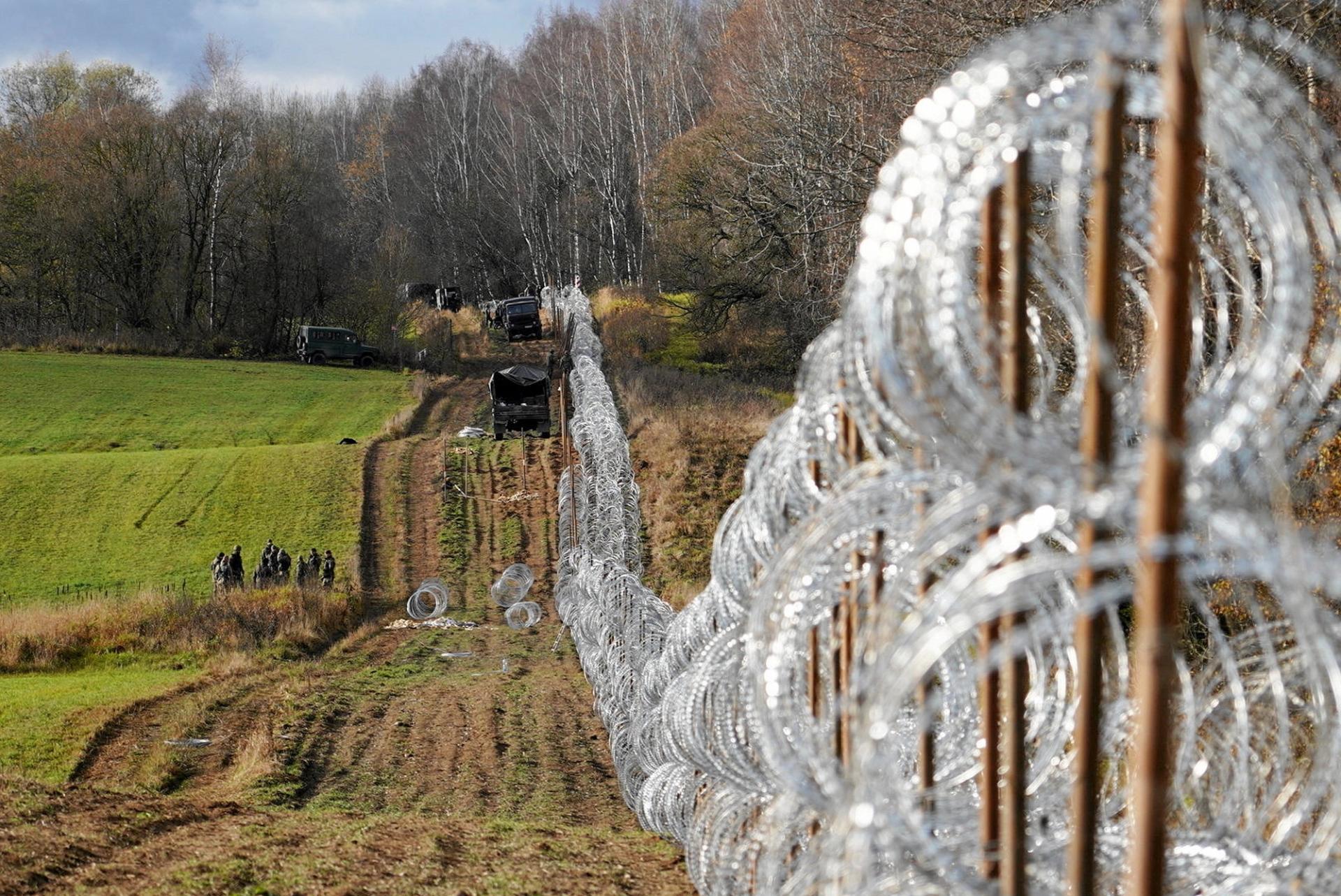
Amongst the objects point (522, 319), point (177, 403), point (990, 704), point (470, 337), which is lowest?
point (990, 704)

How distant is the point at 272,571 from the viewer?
79.3 ft

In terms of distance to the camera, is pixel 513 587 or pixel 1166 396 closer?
pixel 1166 396

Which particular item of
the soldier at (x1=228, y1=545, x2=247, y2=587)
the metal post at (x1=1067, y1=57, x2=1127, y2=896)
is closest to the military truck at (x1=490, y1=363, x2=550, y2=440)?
the soldier at (x1=228, y1=545, x2=247, y2=587)

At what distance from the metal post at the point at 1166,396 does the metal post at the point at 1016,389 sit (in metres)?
0.47

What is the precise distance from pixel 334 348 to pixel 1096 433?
2196 inches

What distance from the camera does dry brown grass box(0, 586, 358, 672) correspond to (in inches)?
806

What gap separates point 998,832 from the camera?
134 inches

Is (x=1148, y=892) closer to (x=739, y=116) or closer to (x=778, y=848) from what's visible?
(x=778, y=848)

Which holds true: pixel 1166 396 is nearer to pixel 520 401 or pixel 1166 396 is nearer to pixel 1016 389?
pixel 1016 389

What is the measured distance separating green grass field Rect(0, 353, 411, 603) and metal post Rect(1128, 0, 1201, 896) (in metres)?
25.6

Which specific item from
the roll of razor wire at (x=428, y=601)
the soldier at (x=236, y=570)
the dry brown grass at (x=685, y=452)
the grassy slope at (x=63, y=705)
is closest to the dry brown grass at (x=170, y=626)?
the grassy slope at (x=63, y=705)

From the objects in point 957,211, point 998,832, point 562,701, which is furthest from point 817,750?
point 562,701

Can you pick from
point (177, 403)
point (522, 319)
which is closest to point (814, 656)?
point (177, 403)

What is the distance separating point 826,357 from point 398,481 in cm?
2955
